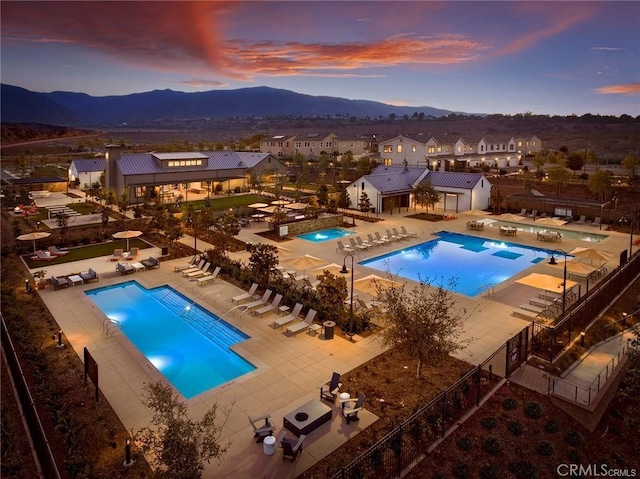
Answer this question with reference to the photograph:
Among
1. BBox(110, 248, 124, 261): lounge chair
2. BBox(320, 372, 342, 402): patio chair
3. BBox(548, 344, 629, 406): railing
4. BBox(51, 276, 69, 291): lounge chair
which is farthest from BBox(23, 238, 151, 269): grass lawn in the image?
BBox(548, 344, 629, 406): railing

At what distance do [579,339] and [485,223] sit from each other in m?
20.6

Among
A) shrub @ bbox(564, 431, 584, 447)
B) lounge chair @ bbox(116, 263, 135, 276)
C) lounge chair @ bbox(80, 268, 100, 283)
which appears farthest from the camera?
lounge chair @ bbox(116, 263, 135, 276)

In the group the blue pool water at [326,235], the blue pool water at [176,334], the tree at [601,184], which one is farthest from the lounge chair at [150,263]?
the tree at [601,184]

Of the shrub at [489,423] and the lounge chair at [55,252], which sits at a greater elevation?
the lounge chair at [55,252]

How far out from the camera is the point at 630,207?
137ft

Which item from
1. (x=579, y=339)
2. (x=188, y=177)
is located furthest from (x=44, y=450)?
(x=188, y=177)

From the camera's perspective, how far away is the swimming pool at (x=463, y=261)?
2506 centimetres

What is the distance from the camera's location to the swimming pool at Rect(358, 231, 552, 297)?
82.2 ft

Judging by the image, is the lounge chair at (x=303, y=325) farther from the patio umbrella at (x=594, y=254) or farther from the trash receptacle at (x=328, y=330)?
the patio umbrella at (x=594, y=254)

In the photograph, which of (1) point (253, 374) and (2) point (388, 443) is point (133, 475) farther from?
(2) point (388, 443)

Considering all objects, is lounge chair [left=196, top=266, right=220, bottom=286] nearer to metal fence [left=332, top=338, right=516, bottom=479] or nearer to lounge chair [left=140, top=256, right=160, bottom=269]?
lounge chair [left=140, top=256, right=160, bottom=269]

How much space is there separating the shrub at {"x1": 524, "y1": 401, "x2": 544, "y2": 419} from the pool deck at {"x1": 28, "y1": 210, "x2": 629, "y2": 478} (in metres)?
2.72

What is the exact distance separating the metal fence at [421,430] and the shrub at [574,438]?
2.27m

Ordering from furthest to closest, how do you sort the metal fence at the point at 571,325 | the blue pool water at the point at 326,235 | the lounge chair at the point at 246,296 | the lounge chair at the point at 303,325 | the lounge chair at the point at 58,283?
1. the blue pool water at the point at 326,235
2. the lounge chair at the point at 58,283
3. the lounge chair at the point at 246,296
4. the lounge chair at the point at 303,325
5. the metal fence at the point at 571,325
